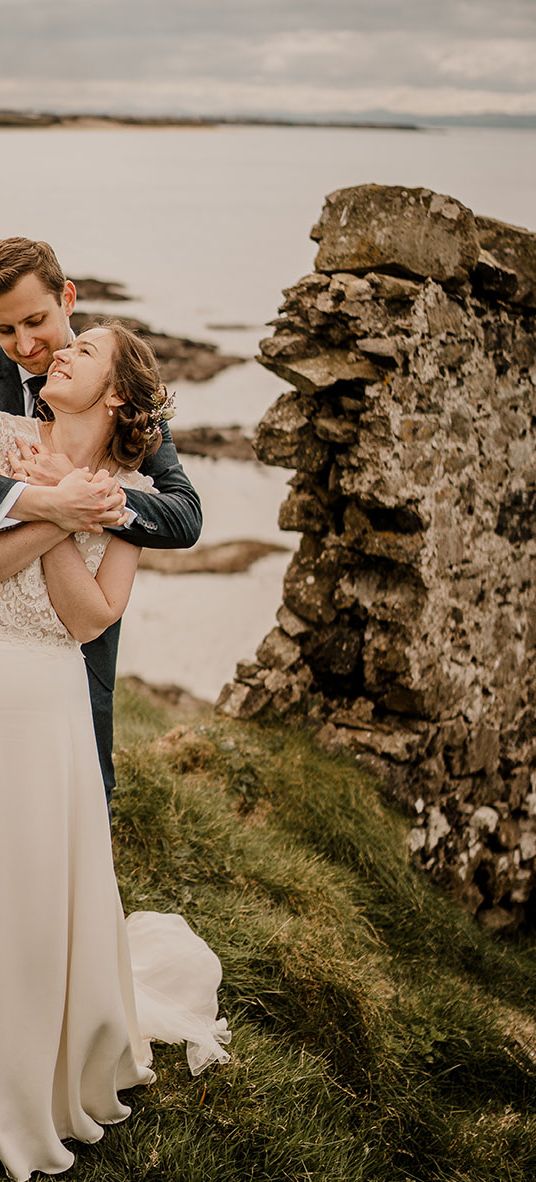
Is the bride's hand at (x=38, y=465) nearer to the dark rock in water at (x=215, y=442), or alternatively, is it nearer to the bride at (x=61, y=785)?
the bride at (x=61, y=785)

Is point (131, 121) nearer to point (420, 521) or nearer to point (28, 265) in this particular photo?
point (420, 521)

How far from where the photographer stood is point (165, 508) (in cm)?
282

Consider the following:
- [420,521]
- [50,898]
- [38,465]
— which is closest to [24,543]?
[38,465]

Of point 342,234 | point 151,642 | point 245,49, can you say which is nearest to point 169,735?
point 342,234

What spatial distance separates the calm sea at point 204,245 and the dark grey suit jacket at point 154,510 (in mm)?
5740

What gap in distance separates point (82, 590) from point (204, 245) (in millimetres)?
7869

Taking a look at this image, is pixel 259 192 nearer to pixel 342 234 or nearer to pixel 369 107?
pixel 369 107

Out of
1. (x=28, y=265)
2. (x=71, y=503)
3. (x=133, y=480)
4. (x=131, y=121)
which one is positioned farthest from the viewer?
(x=131, y=121)

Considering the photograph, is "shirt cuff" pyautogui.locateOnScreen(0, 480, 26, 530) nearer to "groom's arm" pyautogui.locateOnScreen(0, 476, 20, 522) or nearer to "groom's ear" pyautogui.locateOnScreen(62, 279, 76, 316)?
"groom's arm" pyautogui.locateOnScreen(0, 476, 20, 522)

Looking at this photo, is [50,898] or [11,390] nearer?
[50,898]

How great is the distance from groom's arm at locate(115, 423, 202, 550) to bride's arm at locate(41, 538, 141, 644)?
12 cm

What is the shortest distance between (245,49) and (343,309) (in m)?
5.74

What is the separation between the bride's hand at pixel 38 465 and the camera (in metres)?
2.63

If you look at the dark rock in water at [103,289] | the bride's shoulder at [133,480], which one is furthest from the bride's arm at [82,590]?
the dark rock in water at [103,289]
